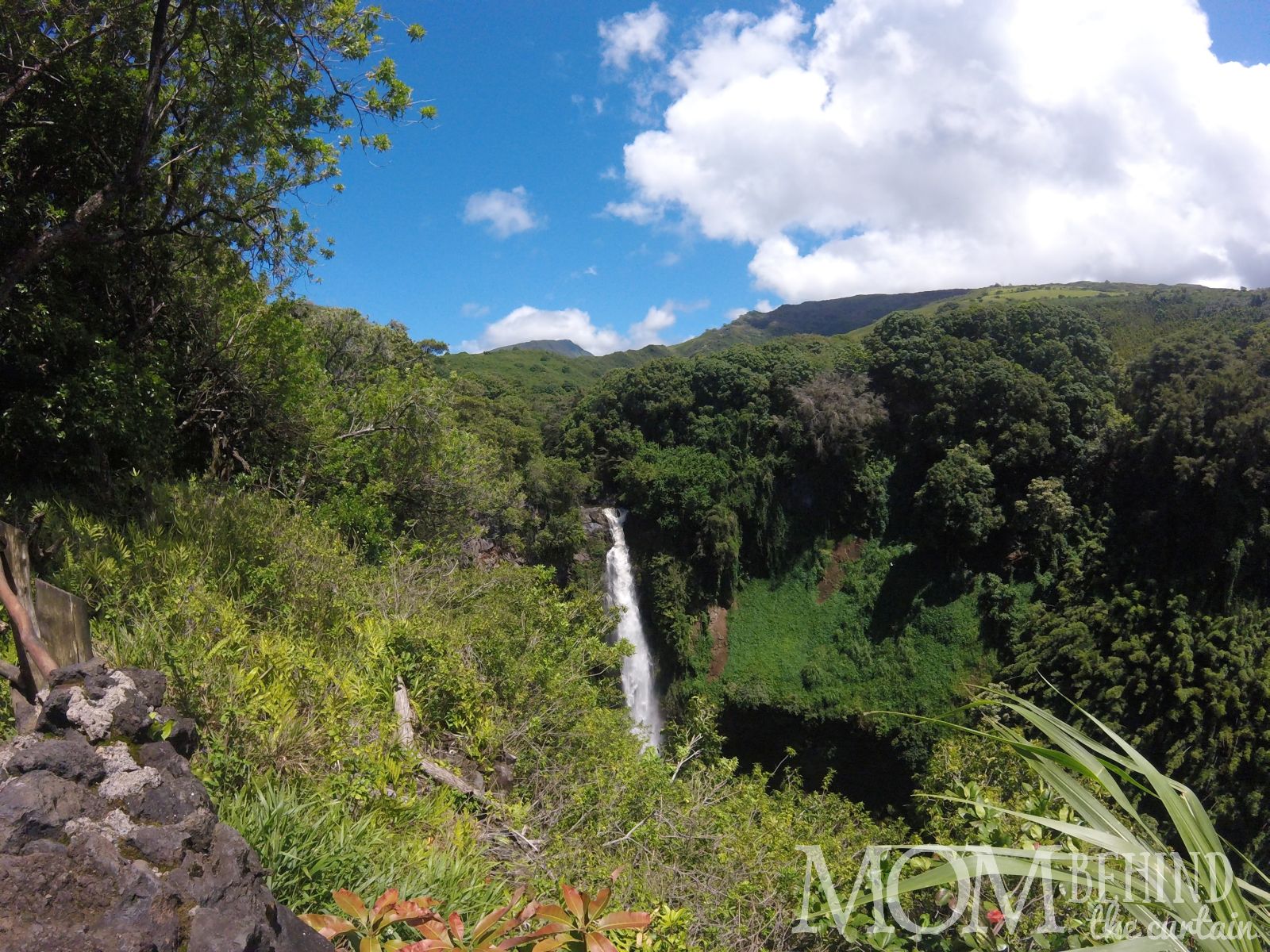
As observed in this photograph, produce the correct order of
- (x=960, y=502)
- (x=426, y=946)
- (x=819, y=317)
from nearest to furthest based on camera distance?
(x=426, y=946), (x=960, y=502), (x=819, y=317)

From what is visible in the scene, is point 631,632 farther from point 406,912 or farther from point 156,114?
point 406,912

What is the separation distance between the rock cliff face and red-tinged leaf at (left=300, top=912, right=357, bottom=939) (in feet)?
0.11

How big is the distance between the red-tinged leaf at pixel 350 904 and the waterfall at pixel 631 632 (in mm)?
18358

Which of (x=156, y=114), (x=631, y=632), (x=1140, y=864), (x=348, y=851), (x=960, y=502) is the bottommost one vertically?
(x=631, y=632)

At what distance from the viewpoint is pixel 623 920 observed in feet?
5.23

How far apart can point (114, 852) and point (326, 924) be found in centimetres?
53

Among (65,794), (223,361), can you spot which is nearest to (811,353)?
(223,361)

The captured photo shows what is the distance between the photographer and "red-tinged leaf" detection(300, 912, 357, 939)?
1657 mm

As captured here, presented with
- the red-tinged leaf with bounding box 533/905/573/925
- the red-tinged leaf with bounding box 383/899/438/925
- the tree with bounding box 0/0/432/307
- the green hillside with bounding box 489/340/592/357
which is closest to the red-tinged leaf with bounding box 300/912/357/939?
the red-tinged leaf with bounding box 383/899/438/925

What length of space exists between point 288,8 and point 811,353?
79.8 ft

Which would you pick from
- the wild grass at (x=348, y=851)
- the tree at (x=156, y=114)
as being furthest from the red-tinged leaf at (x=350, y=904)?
the tree at (x=156, y=114)

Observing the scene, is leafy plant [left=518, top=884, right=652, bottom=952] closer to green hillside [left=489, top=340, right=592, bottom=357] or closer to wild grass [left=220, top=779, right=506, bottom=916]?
wild grass [left=220, top=779, right=506, bottom=916]

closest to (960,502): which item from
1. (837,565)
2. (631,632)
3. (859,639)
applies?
(837,565)

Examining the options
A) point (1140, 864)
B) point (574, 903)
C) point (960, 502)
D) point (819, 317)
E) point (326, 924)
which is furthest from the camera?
point (819, 317)
